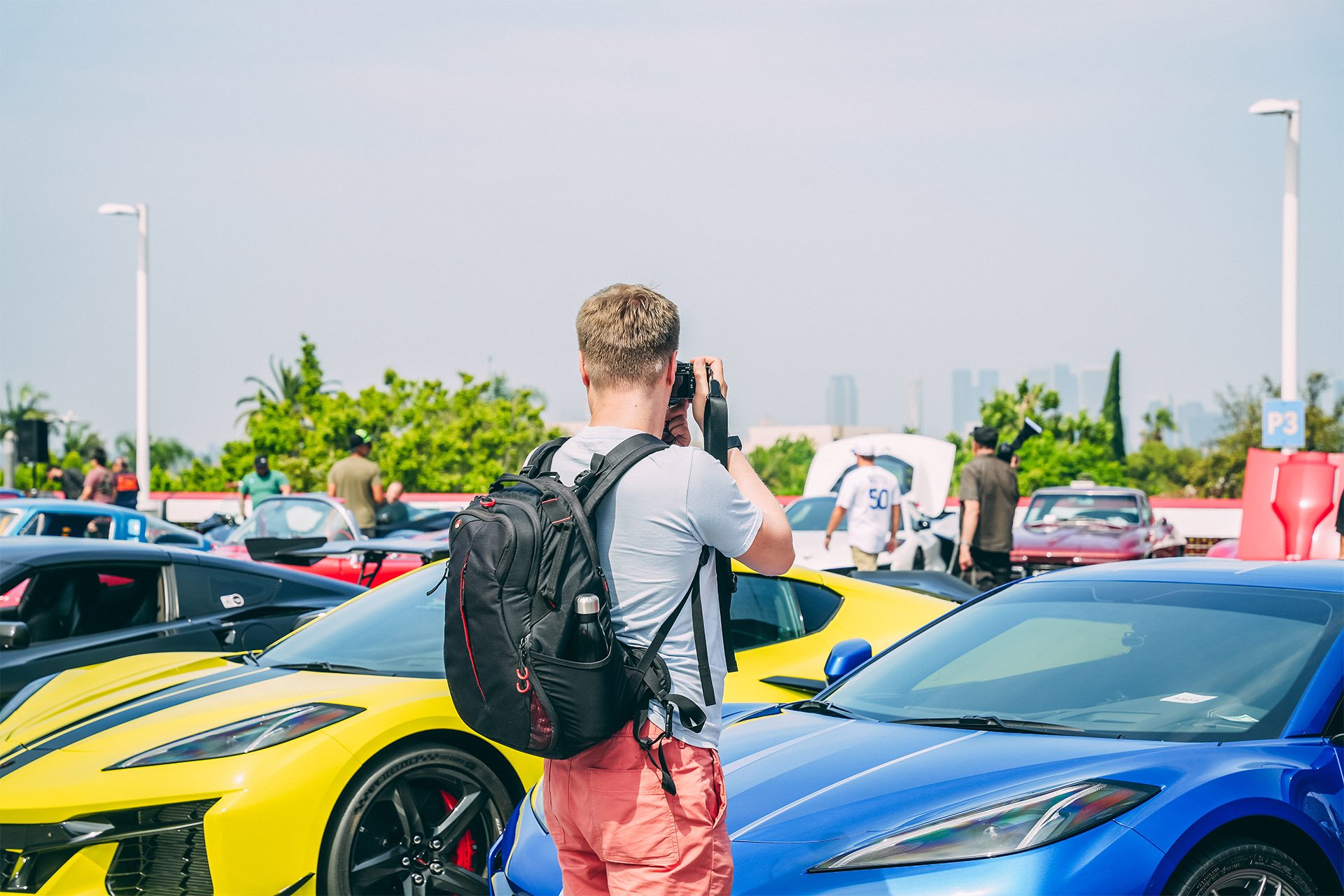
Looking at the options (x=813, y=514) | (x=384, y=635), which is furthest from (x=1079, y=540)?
(x=384, y=635)

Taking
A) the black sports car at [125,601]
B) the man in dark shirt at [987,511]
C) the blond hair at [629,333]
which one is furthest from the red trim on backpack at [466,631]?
the man in dark shirt at [987,511]

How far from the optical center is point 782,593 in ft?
17.5

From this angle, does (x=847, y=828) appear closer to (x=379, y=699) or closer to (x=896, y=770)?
(x=896, y=770)

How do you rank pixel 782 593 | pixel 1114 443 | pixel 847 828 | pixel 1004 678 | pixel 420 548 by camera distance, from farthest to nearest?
pixel 1114 443, pixel 420 548, pixel 782 593, pixel 1004 678, pixel 847 828

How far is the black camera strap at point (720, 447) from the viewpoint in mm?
2498

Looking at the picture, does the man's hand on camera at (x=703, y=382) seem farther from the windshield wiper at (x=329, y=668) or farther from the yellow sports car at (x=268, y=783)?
the windshield wiper at (x=329, y=668)

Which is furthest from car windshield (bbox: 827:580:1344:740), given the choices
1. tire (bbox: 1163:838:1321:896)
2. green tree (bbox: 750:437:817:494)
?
green tree (bbox: 750:437:817:494)

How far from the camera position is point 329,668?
4746mm

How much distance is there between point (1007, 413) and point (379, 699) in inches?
2145

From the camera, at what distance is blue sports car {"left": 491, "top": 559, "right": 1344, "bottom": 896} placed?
9.14 feet

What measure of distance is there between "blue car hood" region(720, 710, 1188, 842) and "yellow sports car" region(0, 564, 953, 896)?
1121mm

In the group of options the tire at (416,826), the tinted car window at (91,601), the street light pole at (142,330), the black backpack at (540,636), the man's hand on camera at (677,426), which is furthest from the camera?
the street light pole at (142,330)

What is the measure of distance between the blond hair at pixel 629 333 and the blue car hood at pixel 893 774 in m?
1.22

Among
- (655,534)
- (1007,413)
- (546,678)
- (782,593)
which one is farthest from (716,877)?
(1007,413)
